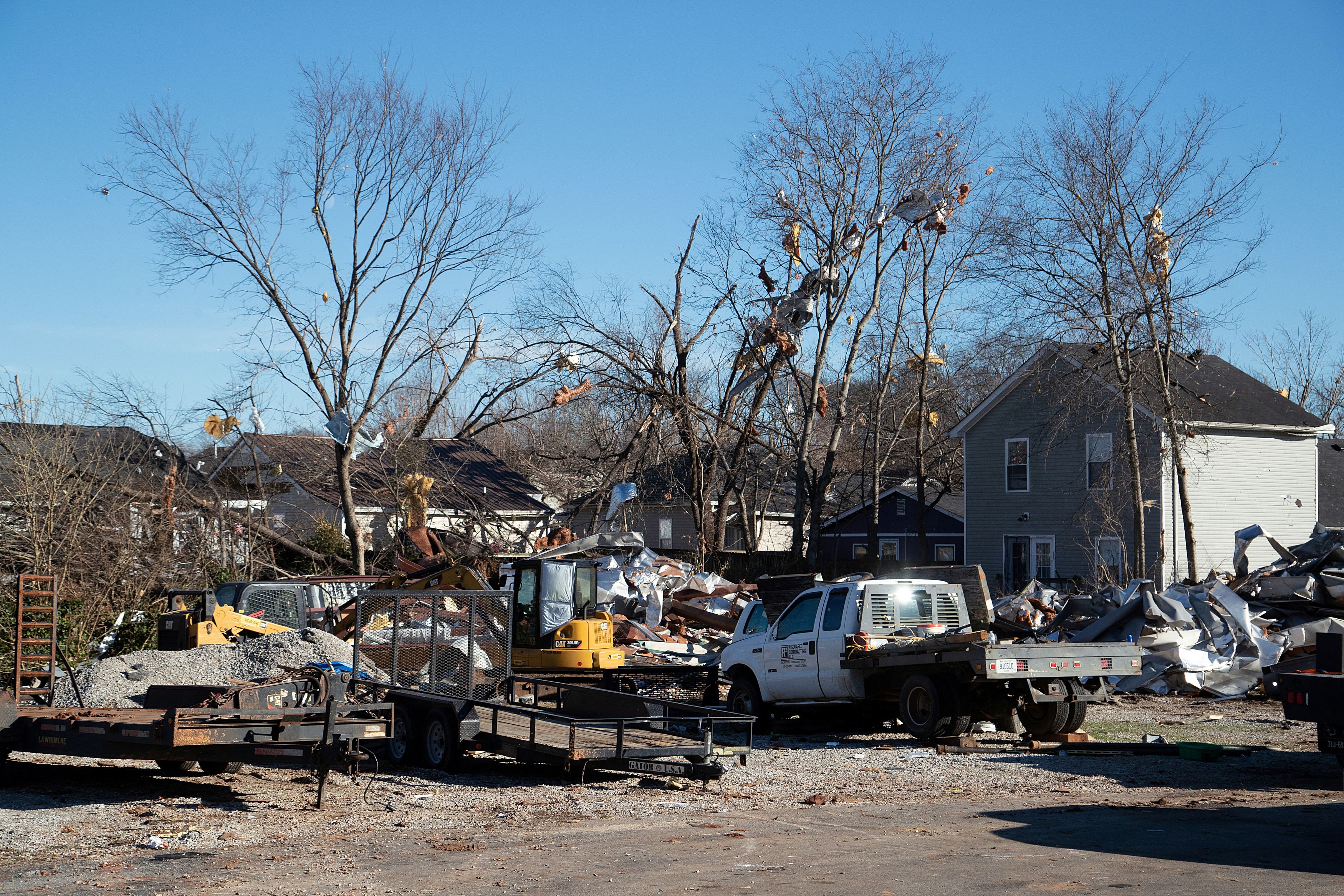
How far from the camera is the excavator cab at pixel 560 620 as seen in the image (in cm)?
1939

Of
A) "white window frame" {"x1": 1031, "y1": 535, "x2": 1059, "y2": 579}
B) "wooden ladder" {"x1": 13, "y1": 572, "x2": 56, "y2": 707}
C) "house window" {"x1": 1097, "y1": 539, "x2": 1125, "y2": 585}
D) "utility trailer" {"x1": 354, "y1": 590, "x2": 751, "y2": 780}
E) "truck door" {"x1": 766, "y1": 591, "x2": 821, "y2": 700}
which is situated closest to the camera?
"wooden ladder" {"x1": 13, "y1": 572, "x2": 56, "y2": 707}

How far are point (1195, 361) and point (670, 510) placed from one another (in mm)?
28144

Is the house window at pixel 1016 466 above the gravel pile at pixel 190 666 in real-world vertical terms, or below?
above

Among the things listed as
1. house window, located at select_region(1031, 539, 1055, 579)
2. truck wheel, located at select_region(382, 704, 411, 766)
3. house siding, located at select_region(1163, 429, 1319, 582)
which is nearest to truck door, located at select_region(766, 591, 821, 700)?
truck wheel, located at select_region(382, 704, 411, 766)

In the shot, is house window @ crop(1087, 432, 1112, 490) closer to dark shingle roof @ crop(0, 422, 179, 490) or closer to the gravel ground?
the gravel ground

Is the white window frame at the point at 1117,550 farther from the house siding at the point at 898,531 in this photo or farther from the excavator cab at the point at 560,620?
the excavator cab at the point at 560,620

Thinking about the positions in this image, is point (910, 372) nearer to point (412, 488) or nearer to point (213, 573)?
point (412, 488)

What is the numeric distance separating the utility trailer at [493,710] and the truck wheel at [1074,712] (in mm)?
3963

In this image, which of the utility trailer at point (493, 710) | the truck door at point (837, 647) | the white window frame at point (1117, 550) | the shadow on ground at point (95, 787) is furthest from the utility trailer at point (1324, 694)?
the white window frame at point (1117, 550)

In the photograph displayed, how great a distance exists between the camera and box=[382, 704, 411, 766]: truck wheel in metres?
12.6

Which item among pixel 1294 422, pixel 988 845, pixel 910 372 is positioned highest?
pixel 910 372

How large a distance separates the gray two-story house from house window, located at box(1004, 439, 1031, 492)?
0.13 feet

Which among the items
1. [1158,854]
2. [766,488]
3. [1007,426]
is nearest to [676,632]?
[1007,426]

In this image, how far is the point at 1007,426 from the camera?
128 feet
